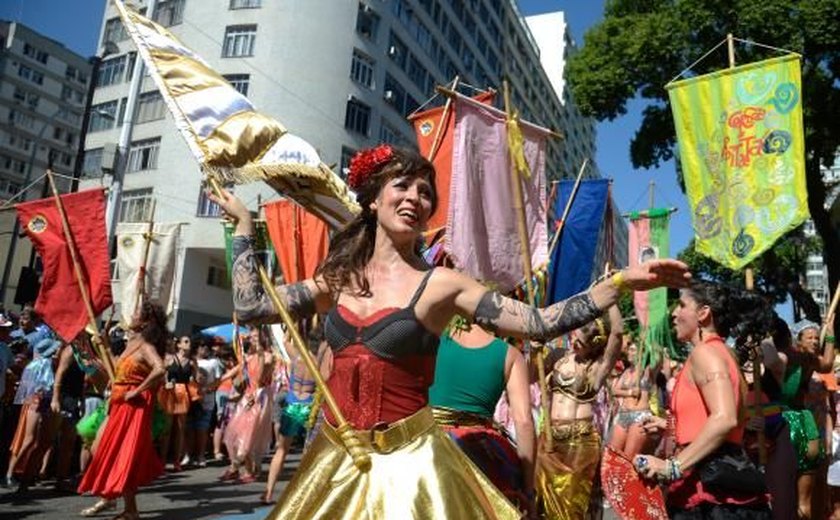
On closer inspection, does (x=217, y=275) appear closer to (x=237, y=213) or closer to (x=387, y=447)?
(x=237, y=213)

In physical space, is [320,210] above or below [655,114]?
below

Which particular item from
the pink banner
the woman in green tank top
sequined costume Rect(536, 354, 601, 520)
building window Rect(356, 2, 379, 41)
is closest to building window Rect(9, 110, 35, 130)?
building window Rect(356, 2, 379, 41)

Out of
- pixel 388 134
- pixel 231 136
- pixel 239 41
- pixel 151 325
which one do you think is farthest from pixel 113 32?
pixel 231 136

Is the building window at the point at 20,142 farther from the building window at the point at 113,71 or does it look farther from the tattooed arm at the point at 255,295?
the tattooed arm at the point at 255,295

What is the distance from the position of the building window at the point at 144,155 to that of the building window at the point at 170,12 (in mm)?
5371

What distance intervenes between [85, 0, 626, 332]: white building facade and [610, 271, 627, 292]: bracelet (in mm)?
27369

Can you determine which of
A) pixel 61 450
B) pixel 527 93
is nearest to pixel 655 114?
pixel 61 450

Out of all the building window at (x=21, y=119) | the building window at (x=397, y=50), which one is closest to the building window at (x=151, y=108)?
the building window at (x=397, y=50)

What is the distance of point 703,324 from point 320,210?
6.64 ft

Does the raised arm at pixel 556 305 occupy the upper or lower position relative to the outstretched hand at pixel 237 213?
lower

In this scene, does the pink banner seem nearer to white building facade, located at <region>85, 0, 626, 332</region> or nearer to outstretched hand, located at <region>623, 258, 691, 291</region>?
outstretched hand, located at <region>623, 258, 691, 291</region>

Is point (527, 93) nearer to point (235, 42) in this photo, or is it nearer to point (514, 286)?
point (235, 42)

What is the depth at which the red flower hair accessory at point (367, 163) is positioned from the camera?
9.47ft

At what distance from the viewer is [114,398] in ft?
22.7
